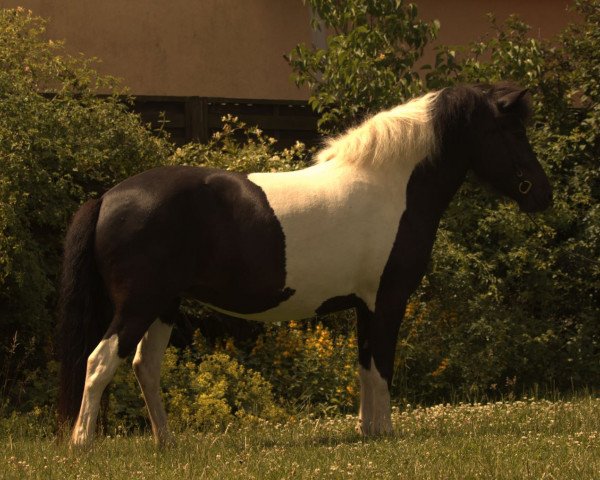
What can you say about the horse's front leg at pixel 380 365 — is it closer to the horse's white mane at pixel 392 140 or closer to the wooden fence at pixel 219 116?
the horse's white mane at pixel 392 140

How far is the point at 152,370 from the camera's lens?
26.3 ft

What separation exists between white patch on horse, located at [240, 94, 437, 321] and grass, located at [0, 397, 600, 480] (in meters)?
0.92

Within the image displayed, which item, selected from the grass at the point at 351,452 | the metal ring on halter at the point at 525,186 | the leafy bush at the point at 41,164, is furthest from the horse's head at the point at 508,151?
the leafy bush at the point at 41,164

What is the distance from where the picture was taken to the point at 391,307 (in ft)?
26.5

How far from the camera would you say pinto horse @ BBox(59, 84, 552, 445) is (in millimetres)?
7559

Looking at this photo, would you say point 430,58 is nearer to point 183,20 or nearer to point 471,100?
point 183,20

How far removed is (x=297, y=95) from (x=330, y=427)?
855 centimetres

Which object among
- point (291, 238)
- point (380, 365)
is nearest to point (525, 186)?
point (380, 365)

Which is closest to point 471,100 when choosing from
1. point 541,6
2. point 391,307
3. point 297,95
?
point 391,307

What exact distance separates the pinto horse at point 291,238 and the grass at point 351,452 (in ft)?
1.11

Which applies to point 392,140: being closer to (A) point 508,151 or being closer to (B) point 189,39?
(A) point 508,151

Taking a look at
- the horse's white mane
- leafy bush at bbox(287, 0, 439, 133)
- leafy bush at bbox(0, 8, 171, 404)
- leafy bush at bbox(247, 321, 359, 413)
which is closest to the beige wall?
leafy bush at bbox(287, 0, 439, 133)

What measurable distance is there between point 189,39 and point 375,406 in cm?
916

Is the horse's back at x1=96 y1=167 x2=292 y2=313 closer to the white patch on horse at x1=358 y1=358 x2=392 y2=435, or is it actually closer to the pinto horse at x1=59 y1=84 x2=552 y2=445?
the pinto horse at x1=59 y1=84 x2=552 y2=445
